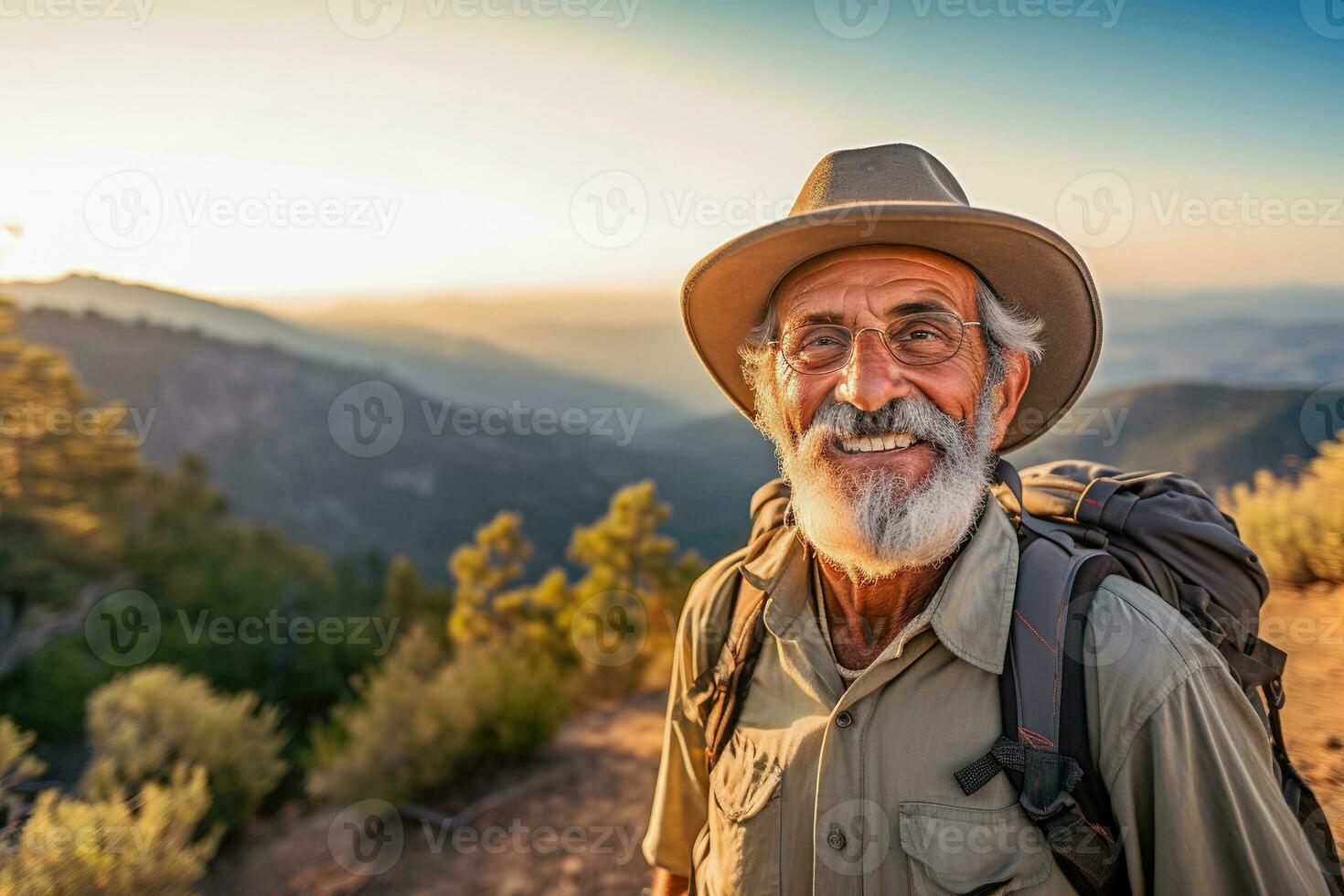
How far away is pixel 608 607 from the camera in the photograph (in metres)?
12.5

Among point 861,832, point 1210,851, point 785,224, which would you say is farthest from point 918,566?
point 785,224

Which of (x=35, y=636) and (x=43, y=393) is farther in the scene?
(x=35, y=636)

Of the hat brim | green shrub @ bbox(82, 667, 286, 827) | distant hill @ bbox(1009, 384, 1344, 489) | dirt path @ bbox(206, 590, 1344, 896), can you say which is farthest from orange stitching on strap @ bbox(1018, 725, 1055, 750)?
green shrub @ bbox(82, 667, 286, 827)

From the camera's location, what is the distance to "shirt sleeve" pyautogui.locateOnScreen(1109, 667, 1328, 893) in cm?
130

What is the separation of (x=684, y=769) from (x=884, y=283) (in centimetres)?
148

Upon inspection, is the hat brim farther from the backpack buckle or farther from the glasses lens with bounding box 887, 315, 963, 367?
the backpack buckle

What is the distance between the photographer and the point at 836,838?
1589mm

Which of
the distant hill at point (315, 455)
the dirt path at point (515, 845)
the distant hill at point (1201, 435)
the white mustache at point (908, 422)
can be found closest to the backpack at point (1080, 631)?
the white mustache at point (908, 422)

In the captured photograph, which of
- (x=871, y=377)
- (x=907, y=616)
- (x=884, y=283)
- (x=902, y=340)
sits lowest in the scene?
(x=907, y=616)

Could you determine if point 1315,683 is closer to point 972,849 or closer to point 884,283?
point 972,849

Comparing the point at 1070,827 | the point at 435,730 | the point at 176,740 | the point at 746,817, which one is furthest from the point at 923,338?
the point at 176,740

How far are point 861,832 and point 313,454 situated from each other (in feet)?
295

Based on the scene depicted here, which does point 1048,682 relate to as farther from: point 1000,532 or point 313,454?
point 313,454

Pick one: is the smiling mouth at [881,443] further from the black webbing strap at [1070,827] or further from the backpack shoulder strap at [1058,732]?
the black webbing strap at [1070,827]
